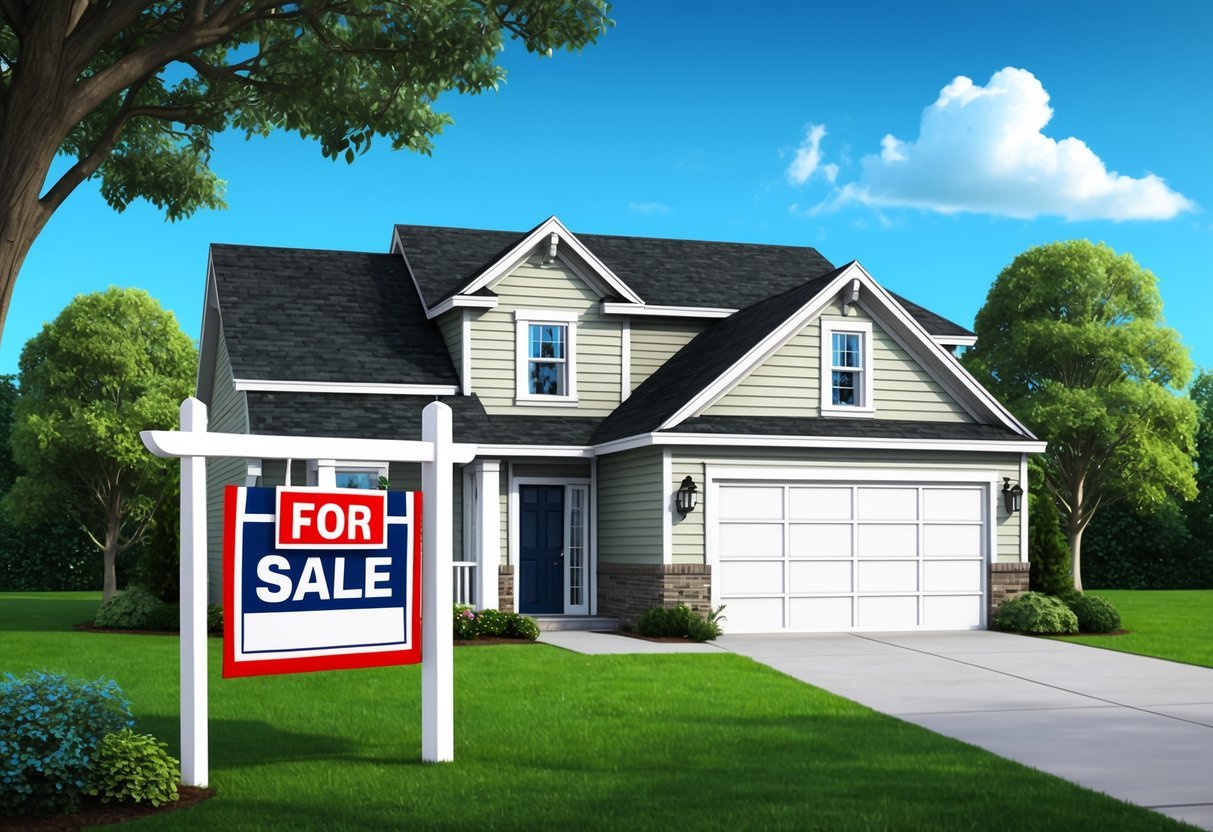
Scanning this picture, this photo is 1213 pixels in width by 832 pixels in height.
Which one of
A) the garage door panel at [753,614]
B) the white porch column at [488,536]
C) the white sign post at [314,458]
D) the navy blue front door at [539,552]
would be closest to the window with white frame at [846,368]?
the garage door panel at [753,614]

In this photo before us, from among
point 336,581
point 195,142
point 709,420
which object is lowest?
point 336,581

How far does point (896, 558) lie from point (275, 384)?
11174mm

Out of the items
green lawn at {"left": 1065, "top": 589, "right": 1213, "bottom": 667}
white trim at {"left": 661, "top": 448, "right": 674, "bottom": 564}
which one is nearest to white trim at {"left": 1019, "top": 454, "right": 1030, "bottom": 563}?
green lawn at {"left": 1065, "top": 589, "right": 1213, "bottom": 667}

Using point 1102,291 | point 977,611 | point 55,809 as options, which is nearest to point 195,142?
point 55,809

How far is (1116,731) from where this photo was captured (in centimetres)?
1258

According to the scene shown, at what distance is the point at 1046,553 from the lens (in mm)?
24766

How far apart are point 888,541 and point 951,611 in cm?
171

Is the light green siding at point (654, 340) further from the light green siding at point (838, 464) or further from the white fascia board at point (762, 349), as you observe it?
the white fascia board at point (762, 349)

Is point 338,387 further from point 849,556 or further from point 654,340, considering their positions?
point 849,556

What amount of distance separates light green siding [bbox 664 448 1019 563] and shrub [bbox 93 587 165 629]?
8.27 m

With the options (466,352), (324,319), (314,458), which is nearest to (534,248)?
(466,352)

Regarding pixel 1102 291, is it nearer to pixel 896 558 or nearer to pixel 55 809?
pixel 896 558

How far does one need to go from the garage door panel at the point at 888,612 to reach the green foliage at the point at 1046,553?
280 cm

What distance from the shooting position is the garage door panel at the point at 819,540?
22.5 metres
